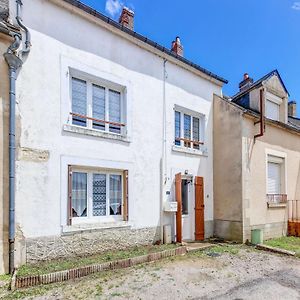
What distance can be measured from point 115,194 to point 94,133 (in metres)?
1.95

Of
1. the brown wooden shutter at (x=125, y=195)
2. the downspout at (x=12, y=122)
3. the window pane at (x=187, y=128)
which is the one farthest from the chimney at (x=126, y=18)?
the brown wooden shutter at (x=125, y=195)

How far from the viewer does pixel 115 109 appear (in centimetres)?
869

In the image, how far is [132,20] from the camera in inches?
410

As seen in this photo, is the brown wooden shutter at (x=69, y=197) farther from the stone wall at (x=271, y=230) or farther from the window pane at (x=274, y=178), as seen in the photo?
the window pane at (x=274, y=178)

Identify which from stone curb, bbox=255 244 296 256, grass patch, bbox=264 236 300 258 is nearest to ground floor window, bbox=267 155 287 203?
grass patch, bbox=264 236 300 258

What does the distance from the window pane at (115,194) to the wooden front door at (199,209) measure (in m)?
3.31

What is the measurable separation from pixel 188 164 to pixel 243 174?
2025 mm

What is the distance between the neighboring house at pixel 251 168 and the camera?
10.3 meters

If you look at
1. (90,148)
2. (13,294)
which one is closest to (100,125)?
(90,148)

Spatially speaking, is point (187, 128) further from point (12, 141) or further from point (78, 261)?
point (12, 141)

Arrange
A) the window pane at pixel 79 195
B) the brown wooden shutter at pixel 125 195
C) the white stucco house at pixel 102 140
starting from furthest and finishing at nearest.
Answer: the brown wooden shutter at pixel 125 195
the window pane at pixel 79 195
the white stucco house at pixel 102 140

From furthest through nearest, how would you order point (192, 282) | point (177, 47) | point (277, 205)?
point (177, 47) → point (277, 205) → point (192, 282)

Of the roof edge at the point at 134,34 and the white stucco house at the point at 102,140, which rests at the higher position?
the roof edge at the point at 134,34

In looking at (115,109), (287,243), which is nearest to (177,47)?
(115,109)
